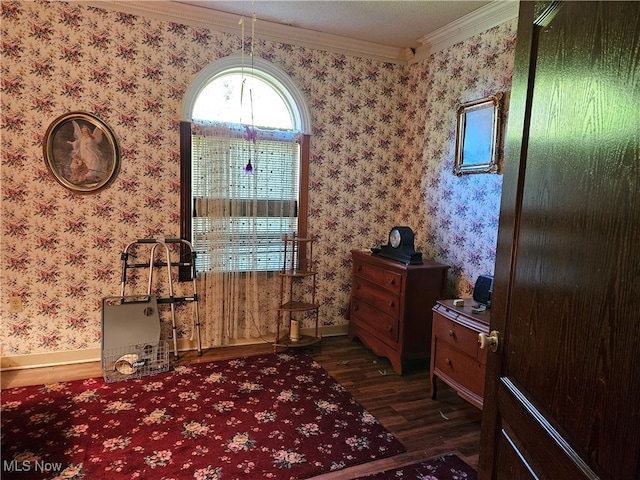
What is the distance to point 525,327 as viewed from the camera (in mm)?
980

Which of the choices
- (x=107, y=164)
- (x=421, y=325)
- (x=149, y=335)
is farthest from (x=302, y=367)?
(x=107, y=164)

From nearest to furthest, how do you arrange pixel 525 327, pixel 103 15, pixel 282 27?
1. pixel 525 327
2. pixel 103 15
3. pixel 282 27

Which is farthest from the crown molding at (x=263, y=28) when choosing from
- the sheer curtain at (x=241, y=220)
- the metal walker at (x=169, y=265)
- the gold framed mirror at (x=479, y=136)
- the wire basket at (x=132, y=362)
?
the wire basket at (x=132, y=362)

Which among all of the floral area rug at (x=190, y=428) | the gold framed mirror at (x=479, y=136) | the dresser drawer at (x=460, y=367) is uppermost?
the gold framed mirror at (x=479, y=136)

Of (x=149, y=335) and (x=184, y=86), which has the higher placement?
(x=184, y=86)

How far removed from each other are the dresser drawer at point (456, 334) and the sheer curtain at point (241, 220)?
1561 mm

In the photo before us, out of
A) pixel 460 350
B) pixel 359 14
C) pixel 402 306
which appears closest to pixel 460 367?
pixel 460 350

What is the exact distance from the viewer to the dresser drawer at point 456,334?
7.91 feet

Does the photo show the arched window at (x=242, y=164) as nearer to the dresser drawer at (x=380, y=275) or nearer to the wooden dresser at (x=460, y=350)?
the dresser drawer at (x=380, y=275)

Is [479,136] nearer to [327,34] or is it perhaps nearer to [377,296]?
[377,296]

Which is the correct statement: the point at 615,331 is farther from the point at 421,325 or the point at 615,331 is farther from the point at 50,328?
the point at 50,328

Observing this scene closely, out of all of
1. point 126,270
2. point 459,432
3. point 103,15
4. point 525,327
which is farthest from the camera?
point 126,270

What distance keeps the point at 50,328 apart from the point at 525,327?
3.35 meters

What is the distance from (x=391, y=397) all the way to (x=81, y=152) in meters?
2.94
